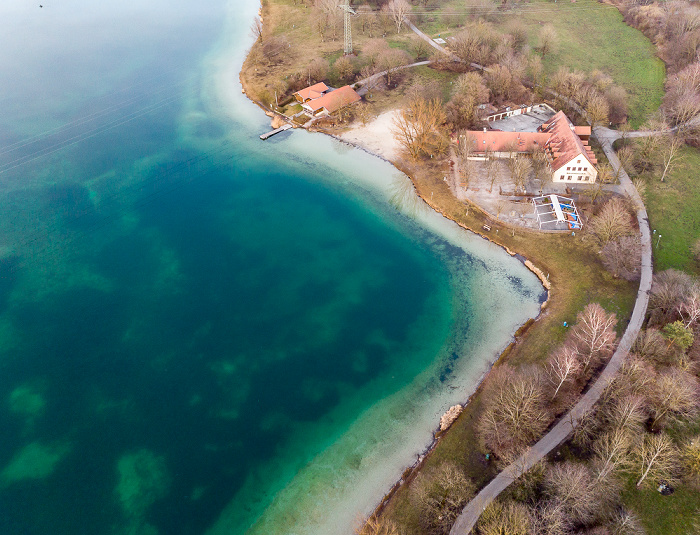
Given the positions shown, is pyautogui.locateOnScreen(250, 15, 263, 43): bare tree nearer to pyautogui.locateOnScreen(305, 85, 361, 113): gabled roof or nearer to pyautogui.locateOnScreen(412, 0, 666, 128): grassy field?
pyautogui.locateOnScreen(305, 85, 361, 113): gabled roof

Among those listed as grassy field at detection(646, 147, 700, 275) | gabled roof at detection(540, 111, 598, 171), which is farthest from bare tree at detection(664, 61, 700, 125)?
gabled roof at detection(540, 111, 598, 171)

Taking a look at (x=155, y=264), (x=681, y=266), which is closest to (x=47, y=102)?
(x=155, y=264)

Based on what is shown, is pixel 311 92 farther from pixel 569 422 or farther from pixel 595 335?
pixel 569 422

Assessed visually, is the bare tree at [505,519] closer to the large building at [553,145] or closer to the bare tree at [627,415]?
the bare tree at [627,415]

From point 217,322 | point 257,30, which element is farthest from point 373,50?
point 217,322

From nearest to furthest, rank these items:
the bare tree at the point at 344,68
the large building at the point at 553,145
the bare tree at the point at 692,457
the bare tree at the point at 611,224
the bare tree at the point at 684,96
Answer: the bare tree at the point at 692,457, the bare tree at the point at 611,224, the large building at the point at 553,145, the bare tree at the point at 684,96, the bare tree at the point at 344,68

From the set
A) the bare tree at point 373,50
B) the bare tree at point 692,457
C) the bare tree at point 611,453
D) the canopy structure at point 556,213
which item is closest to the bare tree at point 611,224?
the canopy structure at point 556,213
